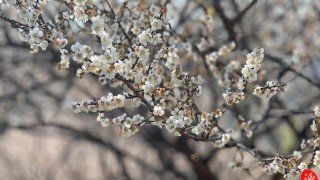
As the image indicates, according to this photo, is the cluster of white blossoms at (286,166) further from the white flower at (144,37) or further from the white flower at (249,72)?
the white flower at (144,37)

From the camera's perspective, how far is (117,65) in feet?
11.3

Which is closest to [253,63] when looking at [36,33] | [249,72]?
[249,72]

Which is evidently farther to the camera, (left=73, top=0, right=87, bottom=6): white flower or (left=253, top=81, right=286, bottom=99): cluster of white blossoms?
(left=253, top=81, right=286, bottom=99): cluster of white blossoms

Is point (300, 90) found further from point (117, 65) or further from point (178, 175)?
point (117, 65)

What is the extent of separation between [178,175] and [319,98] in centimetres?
223

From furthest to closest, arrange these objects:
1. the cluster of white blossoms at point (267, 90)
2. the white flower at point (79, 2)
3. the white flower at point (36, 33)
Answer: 1. the cluster of white blossoms at point (267, 90)
2. the white flower at point (79, 2)
3. the white flower at point (36, 33)

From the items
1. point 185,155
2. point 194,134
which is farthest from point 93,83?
point 194,134

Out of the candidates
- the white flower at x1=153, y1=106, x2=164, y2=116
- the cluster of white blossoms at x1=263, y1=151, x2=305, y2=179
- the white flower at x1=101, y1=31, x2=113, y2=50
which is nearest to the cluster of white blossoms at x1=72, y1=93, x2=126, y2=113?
the white flower at x1=153, y1=106, x2=164, y2=116

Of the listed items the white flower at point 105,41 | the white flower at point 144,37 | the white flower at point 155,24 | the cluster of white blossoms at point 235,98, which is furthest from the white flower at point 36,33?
the cluster of white blossoms at point 235,98

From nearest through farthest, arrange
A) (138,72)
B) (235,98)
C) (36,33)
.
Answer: (36,33), (138,72), (235,98)

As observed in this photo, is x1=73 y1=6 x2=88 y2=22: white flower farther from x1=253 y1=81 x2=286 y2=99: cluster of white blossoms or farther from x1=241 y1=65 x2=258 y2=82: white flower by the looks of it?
x1=253 y1=81 x2=286 y2=99: cluster of white blossoms

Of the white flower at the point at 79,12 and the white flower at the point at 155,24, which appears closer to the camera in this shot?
the white flower at the point at 79,12

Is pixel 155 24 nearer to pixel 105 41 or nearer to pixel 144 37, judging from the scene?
pixel 144 37

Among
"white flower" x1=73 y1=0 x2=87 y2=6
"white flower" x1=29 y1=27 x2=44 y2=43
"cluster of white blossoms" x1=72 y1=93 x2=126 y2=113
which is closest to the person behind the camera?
"white flower" x1=29 y1=27 x2=44 y2=43
